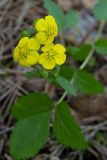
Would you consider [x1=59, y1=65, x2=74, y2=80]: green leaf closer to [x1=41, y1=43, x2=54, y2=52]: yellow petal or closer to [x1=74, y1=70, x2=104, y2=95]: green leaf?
[x1=74, y1=70, x2=104, y2=95]: green leaf

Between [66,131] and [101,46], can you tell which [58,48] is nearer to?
[66,131]

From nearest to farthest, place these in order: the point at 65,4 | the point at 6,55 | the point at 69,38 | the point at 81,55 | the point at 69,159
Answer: the point at 69,159
the point at 81,55
the point at 6,55
the point at 69,38
the point at 65,4

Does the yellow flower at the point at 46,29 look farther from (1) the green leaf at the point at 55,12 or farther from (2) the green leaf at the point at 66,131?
(2) the green leaf at the point at 66,131

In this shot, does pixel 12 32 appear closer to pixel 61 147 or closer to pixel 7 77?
pixel 7 77

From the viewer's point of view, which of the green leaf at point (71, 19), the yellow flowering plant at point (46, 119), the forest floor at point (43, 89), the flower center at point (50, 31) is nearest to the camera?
the flower center at point (50, 31)

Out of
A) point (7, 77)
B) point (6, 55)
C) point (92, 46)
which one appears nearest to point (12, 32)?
point (6, 55)

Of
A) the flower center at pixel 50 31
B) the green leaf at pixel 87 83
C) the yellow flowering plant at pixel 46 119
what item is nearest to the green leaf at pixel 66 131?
the yellow flowering plant at pixel 46 119
